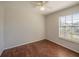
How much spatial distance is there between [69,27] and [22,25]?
2.07 meters

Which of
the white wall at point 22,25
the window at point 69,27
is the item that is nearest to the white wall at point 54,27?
the window at point 69,27

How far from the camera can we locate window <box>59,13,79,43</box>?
9.91ft

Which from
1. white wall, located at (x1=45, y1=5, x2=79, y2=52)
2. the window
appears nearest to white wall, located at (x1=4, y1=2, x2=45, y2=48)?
white wall, located at (x1=45, y1=5, x2=79, y2=52)

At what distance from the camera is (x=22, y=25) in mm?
3861

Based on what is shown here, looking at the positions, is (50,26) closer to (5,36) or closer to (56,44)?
(56,44)

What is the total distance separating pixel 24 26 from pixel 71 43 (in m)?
2.20

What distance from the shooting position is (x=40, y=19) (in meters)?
3.92

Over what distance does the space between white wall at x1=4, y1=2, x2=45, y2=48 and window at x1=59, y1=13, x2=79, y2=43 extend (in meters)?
0.85

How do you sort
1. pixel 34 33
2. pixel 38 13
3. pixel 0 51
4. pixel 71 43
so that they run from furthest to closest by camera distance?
pixel 34 33 → pixel 38 13 → pixel 71 43 → pixel 0 51

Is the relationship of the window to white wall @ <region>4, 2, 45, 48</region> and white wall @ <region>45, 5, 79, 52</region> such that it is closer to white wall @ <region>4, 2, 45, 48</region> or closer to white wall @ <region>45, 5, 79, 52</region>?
white wall @ <region>45, 5, 79, 52</region>

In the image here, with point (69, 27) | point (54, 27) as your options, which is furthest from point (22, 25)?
point (69, 27)

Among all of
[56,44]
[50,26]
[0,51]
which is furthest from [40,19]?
[0,51]

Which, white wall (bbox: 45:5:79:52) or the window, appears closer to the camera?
the window

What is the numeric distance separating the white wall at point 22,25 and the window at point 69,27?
85 centimetres
